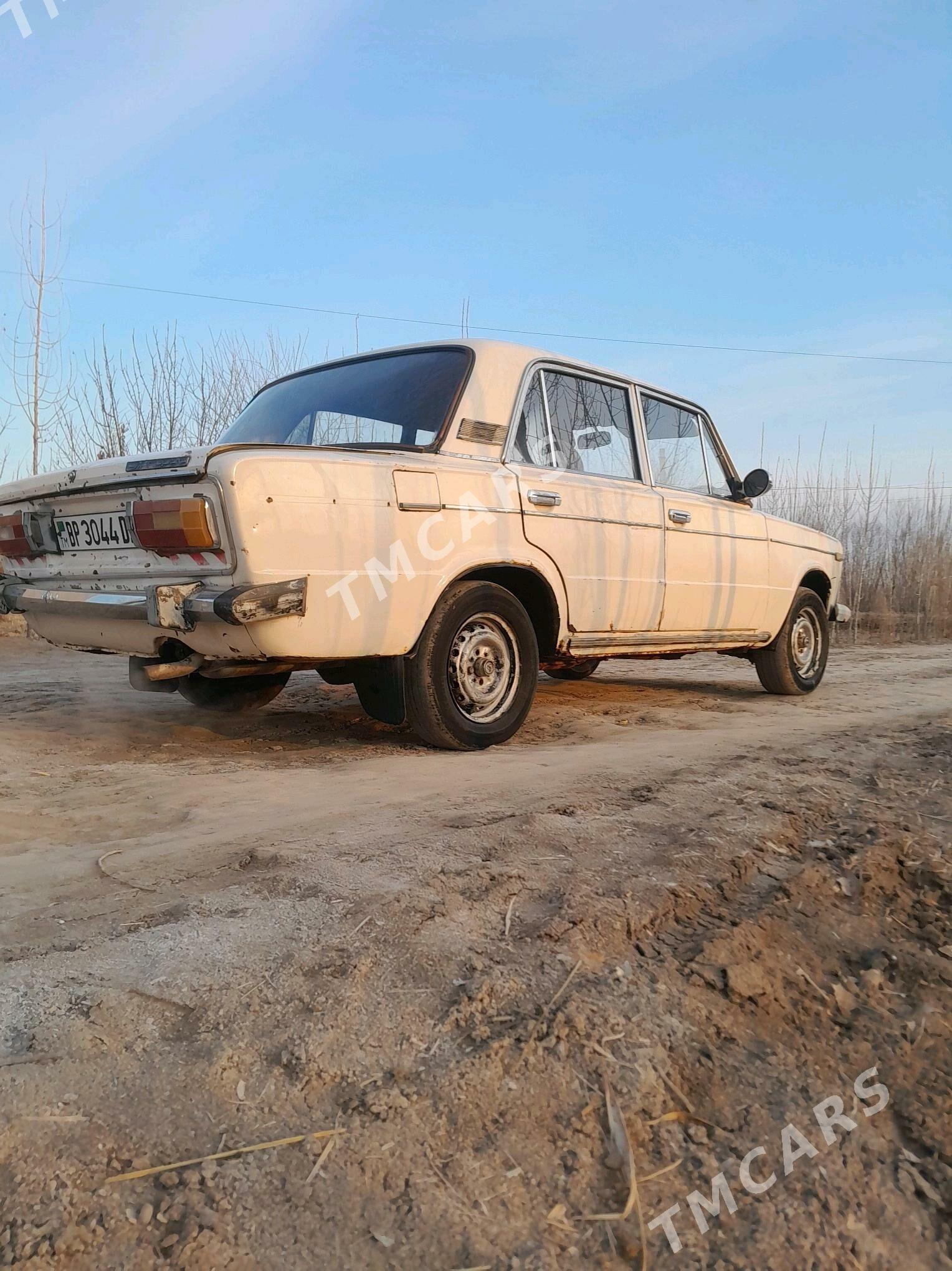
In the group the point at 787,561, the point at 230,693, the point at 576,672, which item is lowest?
the point at 576,672

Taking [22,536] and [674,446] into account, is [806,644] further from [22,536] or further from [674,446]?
[22,536]

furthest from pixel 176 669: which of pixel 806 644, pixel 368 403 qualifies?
pixel 806 644

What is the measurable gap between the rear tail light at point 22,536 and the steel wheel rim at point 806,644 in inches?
183

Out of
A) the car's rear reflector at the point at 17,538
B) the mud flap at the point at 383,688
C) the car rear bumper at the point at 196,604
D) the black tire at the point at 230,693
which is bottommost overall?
the black tire at the point at 230,693

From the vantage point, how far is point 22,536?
407 cm

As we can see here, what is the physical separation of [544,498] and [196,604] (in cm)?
170

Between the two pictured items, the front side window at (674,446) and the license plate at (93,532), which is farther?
the front side window at (674,446)

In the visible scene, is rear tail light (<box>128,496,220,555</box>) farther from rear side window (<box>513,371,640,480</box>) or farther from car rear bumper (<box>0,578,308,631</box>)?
rear side window (<box>513,371,640,480</box>)

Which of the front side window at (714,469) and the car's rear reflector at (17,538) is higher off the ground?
the front side window at (714,469)

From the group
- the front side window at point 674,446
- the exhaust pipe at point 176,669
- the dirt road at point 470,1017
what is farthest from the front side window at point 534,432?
the dirt road at point 470,1017

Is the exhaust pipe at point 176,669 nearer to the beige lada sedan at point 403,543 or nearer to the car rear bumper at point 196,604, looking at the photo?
the beige lada sedan at point 403,543

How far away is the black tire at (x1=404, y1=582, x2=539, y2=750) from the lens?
3.76 meters

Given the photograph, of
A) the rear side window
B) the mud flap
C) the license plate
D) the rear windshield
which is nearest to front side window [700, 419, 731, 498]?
the rear side window

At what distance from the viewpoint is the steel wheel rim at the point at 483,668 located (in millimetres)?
3953
